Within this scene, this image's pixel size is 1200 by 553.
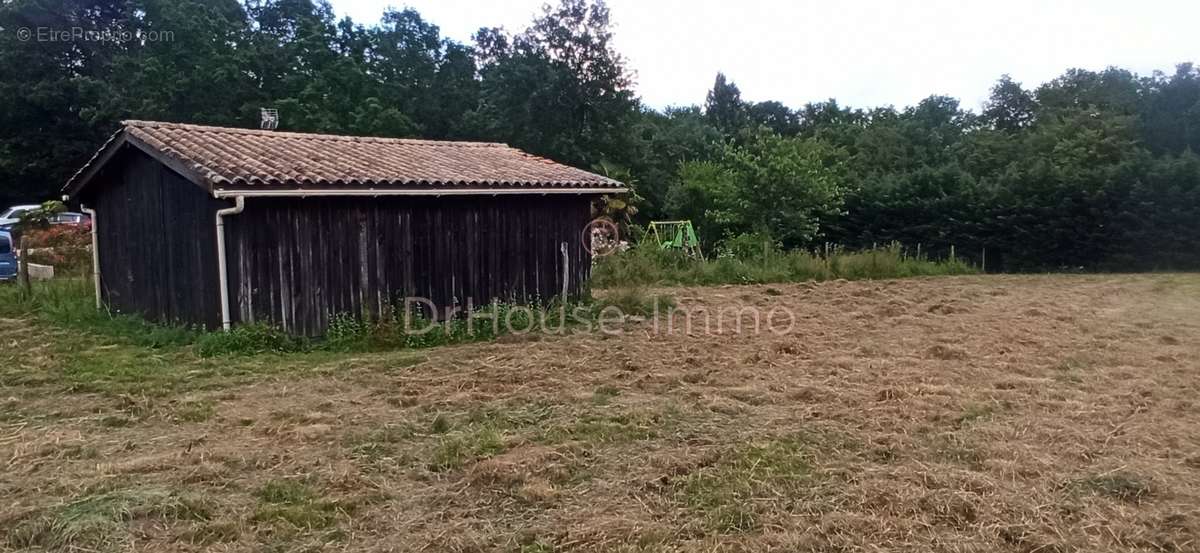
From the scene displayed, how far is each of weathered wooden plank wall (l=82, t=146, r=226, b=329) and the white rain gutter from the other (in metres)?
0.61

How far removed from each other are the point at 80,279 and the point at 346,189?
245 inches

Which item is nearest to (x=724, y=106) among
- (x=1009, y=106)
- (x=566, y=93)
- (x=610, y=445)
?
(x=1009, y=106)

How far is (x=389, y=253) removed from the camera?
29.5ft

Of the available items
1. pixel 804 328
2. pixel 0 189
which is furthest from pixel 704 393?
pixel 0 189

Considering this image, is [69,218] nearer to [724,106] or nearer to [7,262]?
[7,262]

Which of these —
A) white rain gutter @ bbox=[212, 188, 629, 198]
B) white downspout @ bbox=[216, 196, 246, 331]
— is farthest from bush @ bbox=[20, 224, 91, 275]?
white rain gutter @ bbox=[212, 188, 629, 198]

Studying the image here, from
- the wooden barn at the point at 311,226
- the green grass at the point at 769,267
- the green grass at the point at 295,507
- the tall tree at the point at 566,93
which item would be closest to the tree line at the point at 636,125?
the tall tree at the point at 566,93

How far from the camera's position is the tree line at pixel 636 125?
746 inches

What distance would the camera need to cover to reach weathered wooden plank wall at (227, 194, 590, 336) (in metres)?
8.12

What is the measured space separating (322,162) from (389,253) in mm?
1277

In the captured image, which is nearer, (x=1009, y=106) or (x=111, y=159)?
(x=111, y=159)

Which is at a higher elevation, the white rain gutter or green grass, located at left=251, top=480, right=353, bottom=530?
the white rain gutter

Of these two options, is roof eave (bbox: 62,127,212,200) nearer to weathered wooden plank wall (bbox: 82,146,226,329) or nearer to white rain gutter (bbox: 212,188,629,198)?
weathered wooden plank wall (bbox: 82,146,226,329)

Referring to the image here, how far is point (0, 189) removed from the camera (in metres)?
28.2
